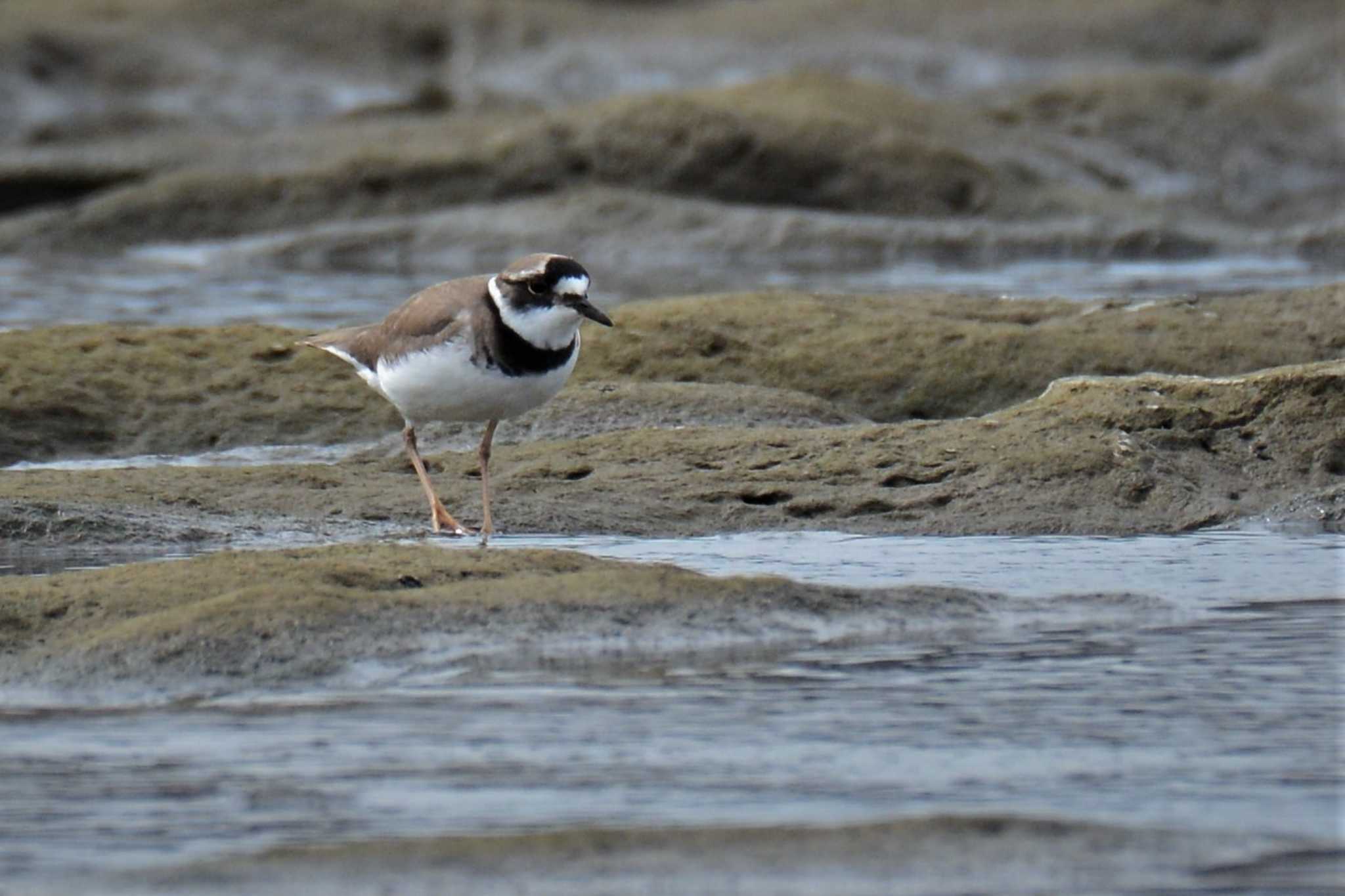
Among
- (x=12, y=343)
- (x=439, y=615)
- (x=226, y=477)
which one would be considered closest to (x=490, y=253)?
(x=12, y=343)

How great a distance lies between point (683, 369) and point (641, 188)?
922 cm

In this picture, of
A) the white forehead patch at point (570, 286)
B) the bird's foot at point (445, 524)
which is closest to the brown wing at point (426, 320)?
the white forehead patch at point (570, 286)

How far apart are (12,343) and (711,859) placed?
21.7 ft

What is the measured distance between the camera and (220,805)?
15.5ft

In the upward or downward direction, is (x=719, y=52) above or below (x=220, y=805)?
above

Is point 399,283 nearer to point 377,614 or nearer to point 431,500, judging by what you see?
point 431,500

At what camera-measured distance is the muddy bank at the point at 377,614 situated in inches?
221

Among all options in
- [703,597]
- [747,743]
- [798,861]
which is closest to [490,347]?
[703,597]

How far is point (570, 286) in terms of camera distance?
8109 millimetres

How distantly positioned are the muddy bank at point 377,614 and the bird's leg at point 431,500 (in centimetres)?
135

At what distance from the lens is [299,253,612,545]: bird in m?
8.07

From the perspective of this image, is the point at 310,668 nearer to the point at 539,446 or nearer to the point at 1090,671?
the point at 1090,671

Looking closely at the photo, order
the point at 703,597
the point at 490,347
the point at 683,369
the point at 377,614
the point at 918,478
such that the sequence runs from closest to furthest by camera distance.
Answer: the point at 377,614
the point at 703,597
the point at 490,347
the point at 918,478
the point at 683,369

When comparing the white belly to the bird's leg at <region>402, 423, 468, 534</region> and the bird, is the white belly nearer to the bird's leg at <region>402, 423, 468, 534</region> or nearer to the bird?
the bird
